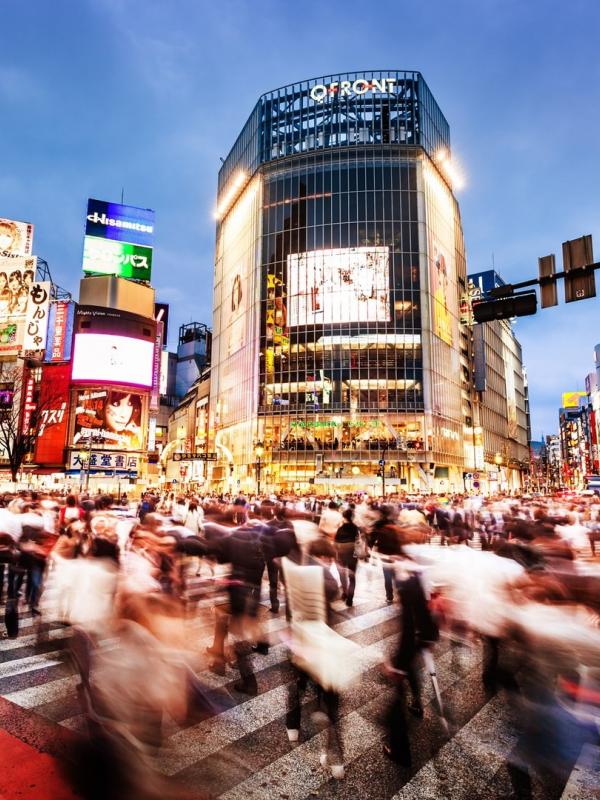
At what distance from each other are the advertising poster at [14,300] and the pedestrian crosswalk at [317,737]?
177ft

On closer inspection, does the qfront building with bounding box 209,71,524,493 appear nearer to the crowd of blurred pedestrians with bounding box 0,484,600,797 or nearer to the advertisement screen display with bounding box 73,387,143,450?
the advertisement screen display with bounding box 73,387,143,450

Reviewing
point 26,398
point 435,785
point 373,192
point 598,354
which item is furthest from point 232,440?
point 598,354

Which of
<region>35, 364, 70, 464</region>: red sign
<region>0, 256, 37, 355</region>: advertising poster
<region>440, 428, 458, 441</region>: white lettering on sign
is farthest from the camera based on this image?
<region>440, 428, 458, 441</region>: white lettering on sign

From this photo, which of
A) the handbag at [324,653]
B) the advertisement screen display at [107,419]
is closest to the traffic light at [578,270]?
the handbag at [324,653]

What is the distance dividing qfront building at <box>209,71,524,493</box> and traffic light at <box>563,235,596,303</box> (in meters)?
49.5

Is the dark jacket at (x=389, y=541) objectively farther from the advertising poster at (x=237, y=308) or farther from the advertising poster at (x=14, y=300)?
the advertising poster at (x=237, y=308)

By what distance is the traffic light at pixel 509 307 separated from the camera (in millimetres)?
9328

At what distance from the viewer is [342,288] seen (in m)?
65.7

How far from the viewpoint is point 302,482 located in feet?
204

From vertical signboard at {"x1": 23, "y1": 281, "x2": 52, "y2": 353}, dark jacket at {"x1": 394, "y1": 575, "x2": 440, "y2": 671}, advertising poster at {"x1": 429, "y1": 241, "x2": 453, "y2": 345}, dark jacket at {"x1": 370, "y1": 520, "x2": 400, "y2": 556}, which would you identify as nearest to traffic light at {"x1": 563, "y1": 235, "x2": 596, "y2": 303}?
dark jacket at {"x1": 370, "y1": 520, "x2": 400, "y2": 556}

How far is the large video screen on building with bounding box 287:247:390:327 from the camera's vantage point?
64.9 m

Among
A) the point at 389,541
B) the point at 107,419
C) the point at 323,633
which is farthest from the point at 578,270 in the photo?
the point at 107,419

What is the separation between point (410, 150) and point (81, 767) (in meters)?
75.4

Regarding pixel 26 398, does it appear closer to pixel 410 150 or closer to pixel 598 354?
pixel 410 150
